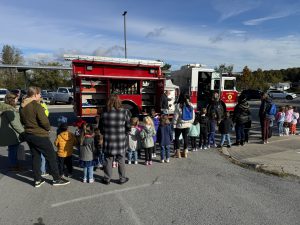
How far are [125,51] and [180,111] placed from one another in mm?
25587

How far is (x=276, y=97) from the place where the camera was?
45.0m

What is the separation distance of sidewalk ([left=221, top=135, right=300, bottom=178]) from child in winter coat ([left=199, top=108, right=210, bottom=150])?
588mm

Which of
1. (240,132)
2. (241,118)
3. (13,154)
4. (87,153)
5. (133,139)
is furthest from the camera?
(240,132)

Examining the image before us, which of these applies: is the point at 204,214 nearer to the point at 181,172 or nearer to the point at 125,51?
the point at 181,172

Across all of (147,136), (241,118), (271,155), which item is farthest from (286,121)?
(147,136)

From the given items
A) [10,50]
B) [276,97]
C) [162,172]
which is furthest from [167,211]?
[10,50]

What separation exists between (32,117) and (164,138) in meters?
3.26

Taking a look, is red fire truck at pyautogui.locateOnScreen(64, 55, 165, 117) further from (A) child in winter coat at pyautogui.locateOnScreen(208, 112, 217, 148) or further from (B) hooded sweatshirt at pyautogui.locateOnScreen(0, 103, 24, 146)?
(B) hooded sweatshirt at pyautogui.locateOnScreen(0, 103, 24, 146)

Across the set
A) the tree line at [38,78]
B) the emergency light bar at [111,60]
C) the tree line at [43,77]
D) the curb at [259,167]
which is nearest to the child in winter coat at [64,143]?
the curb at [259,167]

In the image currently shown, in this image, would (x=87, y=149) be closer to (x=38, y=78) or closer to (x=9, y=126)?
(x=9, y=126)

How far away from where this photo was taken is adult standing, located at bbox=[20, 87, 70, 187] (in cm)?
544

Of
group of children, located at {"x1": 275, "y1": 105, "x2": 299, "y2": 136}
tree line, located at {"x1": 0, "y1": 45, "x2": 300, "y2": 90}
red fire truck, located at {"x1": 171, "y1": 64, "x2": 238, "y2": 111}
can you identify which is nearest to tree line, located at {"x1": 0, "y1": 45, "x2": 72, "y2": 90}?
tree line, located at {"x1": 0, "y1": 45, "x2": 300, "y2": 90}

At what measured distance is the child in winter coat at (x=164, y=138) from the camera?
24.5ft

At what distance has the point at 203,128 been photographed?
891 cm
